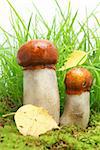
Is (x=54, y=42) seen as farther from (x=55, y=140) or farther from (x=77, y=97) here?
(x=55, y=140)

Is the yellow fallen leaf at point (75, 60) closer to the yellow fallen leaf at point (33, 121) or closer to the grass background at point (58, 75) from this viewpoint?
the grass background at point (58, 75)

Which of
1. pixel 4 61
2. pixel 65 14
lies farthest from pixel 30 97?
pixel 65 14

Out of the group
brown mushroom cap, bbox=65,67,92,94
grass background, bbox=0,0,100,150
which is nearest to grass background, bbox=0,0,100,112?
grass background, bbox=0,0,100,150

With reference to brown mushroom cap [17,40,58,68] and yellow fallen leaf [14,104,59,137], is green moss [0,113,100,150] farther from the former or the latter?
brown mushroom cap [17,40,58,68]

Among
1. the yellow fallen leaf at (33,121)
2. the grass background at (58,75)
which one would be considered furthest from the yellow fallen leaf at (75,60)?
the yellow fallen leaf at (33,121)

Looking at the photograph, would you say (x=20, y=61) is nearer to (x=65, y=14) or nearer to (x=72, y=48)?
(x=72, y=48)

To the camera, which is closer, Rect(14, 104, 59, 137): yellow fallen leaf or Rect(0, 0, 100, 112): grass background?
Rect(14, 104, 59, 137): yellow fallen leaf
